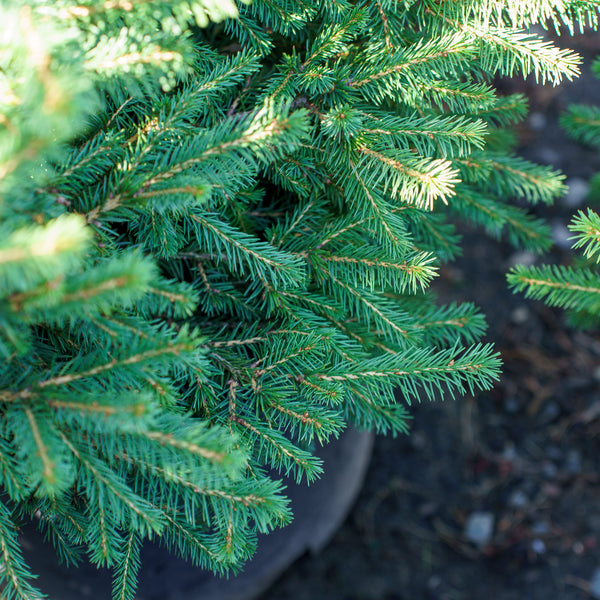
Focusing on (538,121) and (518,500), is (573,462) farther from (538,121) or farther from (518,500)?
(538,121)

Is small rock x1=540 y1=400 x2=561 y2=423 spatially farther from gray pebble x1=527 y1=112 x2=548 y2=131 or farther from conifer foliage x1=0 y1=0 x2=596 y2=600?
gray pebble x1=527 y1=112 x2=548 y2=131

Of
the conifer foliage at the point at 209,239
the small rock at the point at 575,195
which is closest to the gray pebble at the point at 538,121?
the small rock at the point at 575,195

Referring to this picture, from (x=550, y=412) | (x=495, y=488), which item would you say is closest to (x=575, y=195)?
(x=550, y=412)

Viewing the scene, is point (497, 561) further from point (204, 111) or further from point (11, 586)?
point (204, 111)

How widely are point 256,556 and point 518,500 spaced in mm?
984

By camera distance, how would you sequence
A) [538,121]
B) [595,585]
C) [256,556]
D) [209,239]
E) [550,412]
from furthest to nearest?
[538,121] < [550,412] < [595,585] < [256,556] < [209,239]

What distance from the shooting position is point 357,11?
2.46 ft

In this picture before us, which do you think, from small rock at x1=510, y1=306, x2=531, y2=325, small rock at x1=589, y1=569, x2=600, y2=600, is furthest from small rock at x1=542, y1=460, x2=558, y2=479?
small rock at x1=510, y1=306, x2=531, y2=325

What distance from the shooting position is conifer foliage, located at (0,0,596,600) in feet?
1.90

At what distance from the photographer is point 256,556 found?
3.81ft

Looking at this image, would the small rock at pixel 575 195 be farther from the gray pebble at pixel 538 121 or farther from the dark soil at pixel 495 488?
the gray pebble at pixel 538 121

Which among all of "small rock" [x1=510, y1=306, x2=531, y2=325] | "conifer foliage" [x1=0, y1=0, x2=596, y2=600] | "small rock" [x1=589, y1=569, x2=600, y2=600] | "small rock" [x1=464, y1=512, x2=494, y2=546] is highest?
"conifer foliage" [x1=0, y1=0, x2=596, y2=600]

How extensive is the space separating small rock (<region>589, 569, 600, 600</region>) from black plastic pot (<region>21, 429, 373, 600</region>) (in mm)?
756

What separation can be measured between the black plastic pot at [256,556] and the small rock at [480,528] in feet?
1.31
